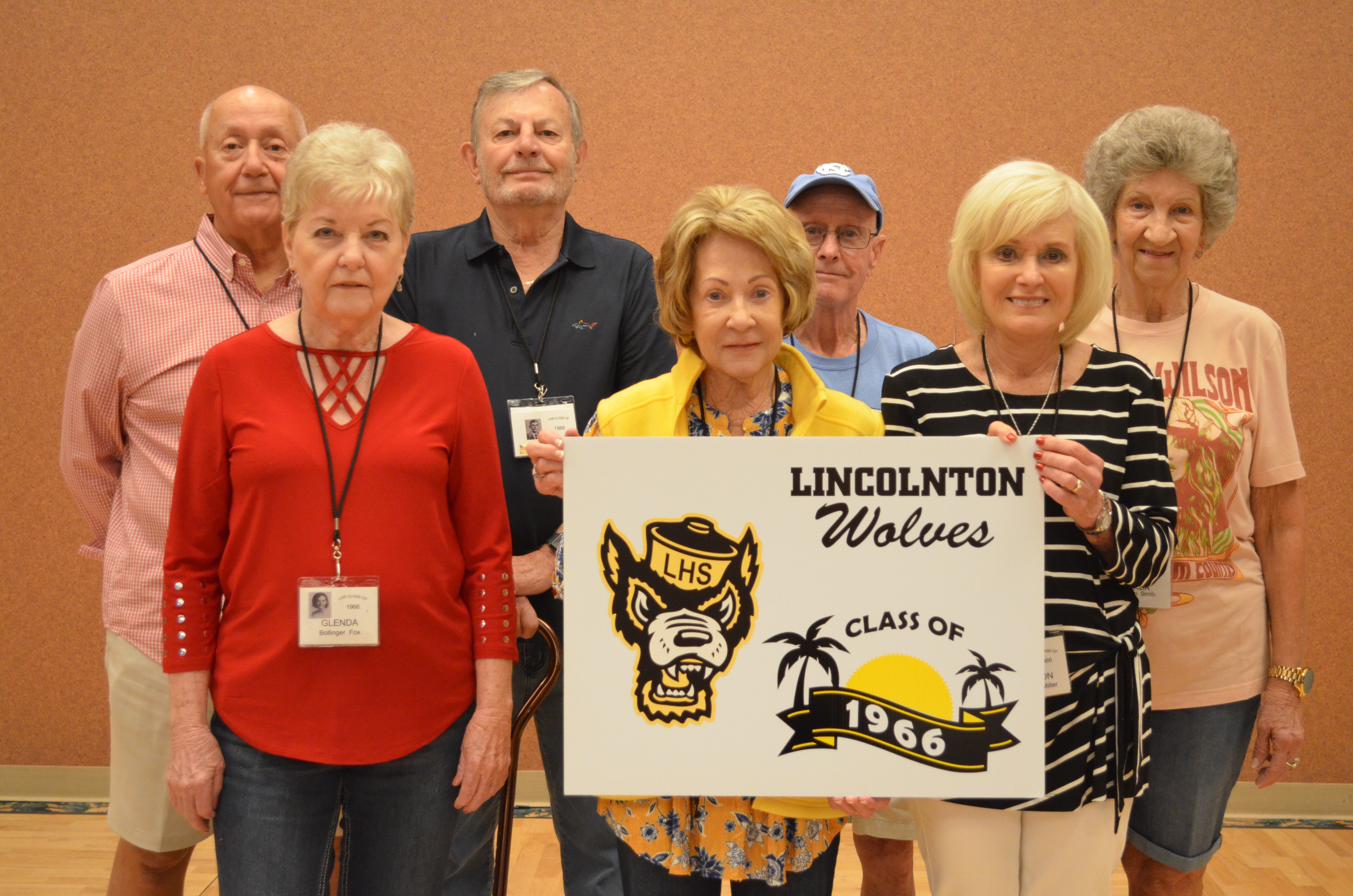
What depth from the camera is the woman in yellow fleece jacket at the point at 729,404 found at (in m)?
1.62

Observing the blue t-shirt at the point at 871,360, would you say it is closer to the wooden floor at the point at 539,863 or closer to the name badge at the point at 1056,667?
the name badge at the point at 1056,667

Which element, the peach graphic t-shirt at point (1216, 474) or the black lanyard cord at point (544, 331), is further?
the black lanyard cord at point (544, 331)

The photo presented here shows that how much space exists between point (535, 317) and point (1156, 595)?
57.6 inches

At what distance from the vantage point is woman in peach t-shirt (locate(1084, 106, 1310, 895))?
204cm

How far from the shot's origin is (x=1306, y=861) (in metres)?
3.50

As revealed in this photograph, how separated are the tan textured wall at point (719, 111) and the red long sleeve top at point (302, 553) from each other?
2.43 m

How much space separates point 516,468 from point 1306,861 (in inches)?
127

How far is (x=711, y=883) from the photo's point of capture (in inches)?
66.0

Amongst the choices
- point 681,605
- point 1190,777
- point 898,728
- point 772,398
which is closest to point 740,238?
point 772,398

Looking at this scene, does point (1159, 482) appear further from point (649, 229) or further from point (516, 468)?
point (649, 229)

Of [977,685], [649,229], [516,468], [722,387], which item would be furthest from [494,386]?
[649,229]

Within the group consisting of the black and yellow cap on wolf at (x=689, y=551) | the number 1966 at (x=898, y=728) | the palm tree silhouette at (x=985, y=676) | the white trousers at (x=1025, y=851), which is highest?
the black and yellow cap on wolf at (x=689, y=551)

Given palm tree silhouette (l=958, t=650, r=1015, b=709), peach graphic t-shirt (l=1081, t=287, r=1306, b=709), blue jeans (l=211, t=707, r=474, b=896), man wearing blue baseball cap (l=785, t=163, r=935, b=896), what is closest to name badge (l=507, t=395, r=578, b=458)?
man wearing blue baseball cap (l=785, t=163, r=935, b=896)

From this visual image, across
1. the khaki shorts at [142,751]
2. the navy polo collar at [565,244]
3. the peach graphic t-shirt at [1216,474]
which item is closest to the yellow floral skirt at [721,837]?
the peach graphic t-shirt at [1216,474]
